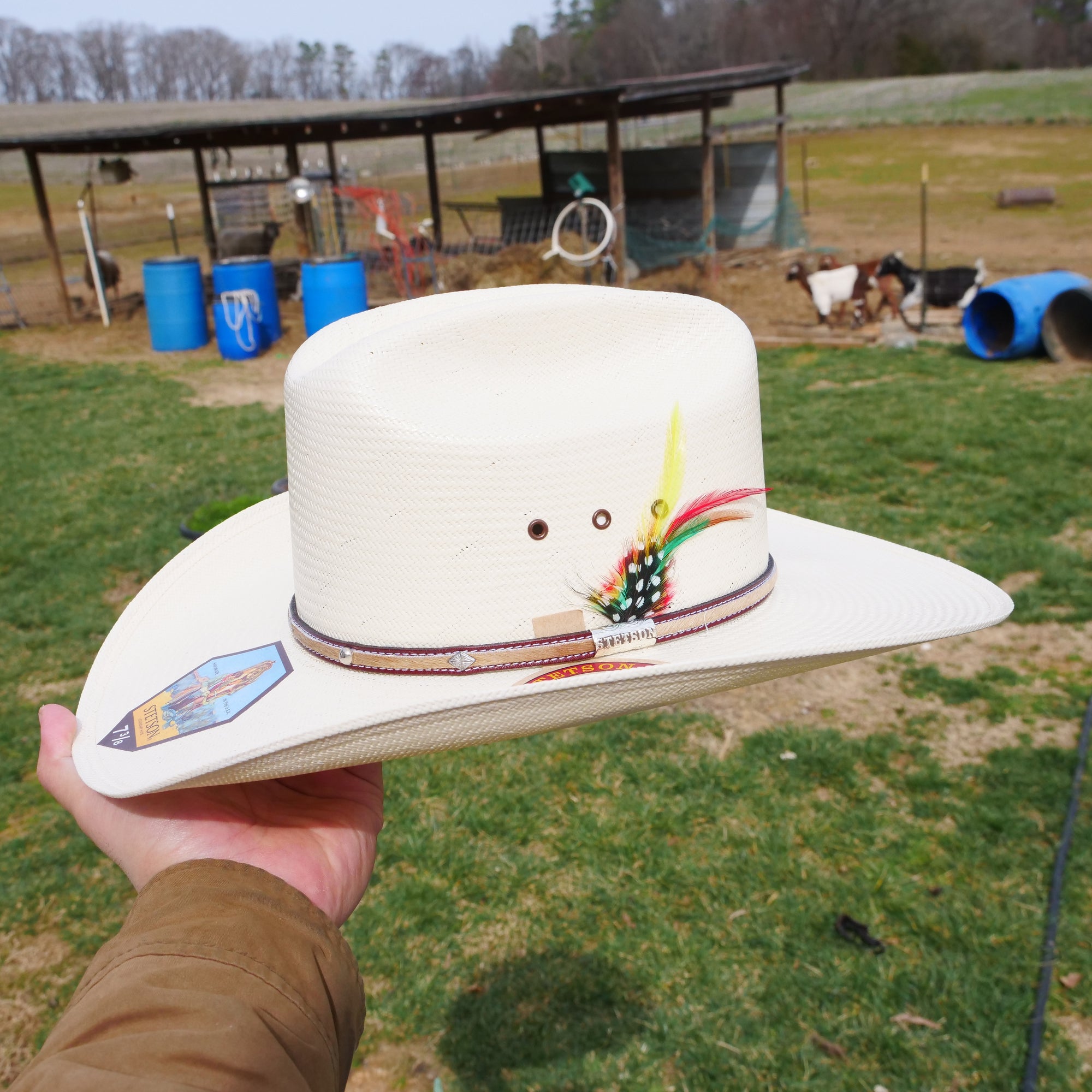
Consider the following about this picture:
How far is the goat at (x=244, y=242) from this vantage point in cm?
1762

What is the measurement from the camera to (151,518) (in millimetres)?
7285

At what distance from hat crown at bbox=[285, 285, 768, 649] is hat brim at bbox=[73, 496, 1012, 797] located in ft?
0.39

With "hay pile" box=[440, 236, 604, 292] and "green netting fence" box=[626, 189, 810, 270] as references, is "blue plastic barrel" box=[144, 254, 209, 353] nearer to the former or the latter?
"hay pile" box=[440, 236, 604, 292]

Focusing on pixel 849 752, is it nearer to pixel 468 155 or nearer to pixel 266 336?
pixel 266 336

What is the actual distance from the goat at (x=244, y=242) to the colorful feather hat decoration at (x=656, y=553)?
57.2 feet

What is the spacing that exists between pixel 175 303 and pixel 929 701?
477 inches

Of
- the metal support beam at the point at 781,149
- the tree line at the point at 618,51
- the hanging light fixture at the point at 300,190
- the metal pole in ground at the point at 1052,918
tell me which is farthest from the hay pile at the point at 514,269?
the tree line at the point at 618,51

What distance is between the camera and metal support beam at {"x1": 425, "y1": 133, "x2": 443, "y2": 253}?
1636 centimetres

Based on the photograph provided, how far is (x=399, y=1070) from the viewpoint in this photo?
10.00ft

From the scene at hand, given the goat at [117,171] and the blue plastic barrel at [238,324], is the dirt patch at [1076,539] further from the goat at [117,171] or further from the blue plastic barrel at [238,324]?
the goat at [117,171]

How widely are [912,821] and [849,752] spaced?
0.45 metres

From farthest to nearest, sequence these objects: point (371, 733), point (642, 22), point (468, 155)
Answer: point (642, 22) → point (468, 155) → point (371, 733)

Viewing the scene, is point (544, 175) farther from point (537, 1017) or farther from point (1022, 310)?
point (537, 1017)

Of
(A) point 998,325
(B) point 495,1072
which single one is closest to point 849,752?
(B) point 495,1072
